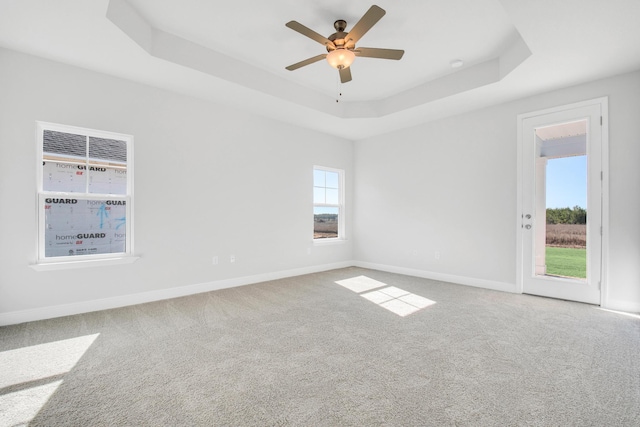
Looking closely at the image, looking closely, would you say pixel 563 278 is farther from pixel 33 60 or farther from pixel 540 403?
pixel 33 60

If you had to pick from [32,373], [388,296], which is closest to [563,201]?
[388,296]

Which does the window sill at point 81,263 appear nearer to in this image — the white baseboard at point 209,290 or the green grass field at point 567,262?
the white baseboard at point 209,290

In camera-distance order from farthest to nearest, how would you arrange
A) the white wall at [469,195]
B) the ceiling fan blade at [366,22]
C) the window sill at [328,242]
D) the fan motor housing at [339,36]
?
1. the window sill at [328,242]
2. the white wall at [469,195]
3. the fan motor housing at [339,36]
4. the ceiling fan blade at [366,22]

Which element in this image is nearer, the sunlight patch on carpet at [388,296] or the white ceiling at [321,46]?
the white ceiling at [321,46]

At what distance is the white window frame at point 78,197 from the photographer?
306 centimetres

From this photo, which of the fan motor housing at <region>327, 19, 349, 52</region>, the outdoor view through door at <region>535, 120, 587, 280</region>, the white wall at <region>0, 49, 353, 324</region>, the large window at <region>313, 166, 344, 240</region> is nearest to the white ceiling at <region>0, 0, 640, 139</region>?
the fan motor housing at <region>327, 19, 349, 52</region>

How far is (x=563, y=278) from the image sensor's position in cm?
378

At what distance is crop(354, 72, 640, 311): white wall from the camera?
3.36 meters

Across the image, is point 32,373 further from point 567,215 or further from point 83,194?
point 567,215

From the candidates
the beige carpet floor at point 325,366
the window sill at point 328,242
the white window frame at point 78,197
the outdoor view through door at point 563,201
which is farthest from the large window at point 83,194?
the outdoor view through door at point 563,201

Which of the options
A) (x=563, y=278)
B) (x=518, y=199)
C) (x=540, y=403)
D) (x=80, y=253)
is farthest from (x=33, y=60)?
(x=563, y=278)

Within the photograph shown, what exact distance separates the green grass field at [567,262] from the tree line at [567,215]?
354 mm

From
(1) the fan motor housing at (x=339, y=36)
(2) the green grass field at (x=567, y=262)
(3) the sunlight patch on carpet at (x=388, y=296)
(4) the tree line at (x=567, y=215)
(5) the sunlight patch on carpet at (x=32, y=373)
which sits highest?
(1) the fan motor housing at (x=339, y=36)

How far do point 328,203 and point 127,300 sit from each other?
3.68 metres
